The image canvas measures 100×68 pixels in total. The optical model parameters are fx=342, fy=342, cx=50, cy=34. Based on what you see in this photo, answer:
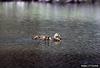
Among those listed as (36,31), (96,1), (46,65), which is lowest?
(46,65)

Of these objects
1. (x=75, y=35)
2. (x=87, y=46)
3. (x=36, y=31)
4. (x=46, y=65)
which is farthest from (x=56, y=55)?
(x=36, y=31)

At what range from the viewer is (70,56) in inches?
1030

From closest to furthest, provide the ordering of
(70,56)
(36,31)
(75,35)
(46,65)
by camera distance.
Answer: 1. (46,65)
2. (70,56)
3. (75,35)
4. (36,31)

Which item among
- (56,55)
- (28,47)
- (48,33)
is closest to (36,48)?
(28,47)

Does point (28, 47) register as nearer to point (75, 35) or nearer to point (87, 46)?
point (87, 46)

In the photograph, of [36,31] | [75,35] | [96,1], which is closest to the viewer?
[75,35]

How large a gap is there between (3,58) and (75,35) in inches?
507

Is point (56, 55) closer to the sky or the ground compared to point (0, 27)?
closer to the ground

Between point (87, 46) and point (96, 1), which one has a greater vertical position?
point (96, 1)

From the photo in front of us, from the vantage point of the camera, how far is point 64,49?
2839 centimetres

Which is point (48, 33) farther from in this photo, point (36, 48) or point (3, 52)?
point (3, 52)

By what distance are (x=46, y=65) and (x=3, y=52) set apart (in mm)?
4613

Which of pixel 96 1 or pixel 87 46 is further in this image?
pixel 96 1

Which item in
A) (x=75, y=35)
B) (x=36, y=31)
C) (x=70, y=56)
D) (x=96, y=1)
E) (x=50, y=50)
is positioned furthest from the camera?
(x=96, y=1)
